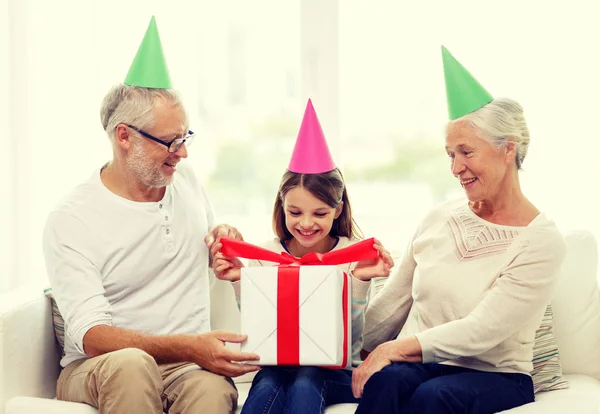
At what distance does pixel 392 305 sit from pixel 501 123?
667mm

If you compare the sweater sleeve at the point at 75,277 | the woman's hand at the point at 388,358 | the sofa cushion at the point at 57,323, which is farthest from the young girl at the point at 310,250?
the sofa cushion at the point at 57,323

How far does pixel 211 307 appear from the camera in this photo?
281cm

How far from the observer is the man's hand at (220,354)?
7.30ft

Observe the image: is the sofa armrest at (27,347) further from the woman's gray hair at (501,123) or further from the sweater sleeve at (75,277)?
the woman's gray hair at (501,123)

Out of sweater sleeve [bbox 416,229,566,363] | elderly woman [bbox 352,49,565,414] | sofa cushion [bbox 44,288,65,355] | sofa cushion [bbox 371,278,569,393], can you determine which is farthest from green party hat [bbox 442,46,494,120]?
sofa cushion [bbox 44,288,65,355]

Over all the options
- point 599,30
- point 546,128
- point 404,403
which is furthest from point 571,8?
point 404,403

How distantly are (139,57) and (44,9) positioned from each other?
138 cm

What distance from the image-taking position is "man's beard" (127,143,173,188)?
2.47 meters

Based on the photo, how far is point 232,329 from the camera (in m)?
2.79

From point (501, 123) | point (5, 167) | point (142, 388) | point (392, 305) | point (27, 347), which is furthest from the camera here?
point (5, 167)

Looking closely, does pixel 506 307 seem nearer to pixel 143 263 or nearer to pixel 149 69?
pixel 143 263

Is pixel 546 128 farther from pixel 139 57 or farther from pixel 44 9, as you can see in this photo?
pixel 44 9

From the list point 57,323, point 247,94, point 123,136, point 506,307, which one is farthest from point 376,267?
point 247,94

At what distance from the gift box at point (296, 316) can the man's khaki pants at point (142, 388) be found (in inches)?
5.9
